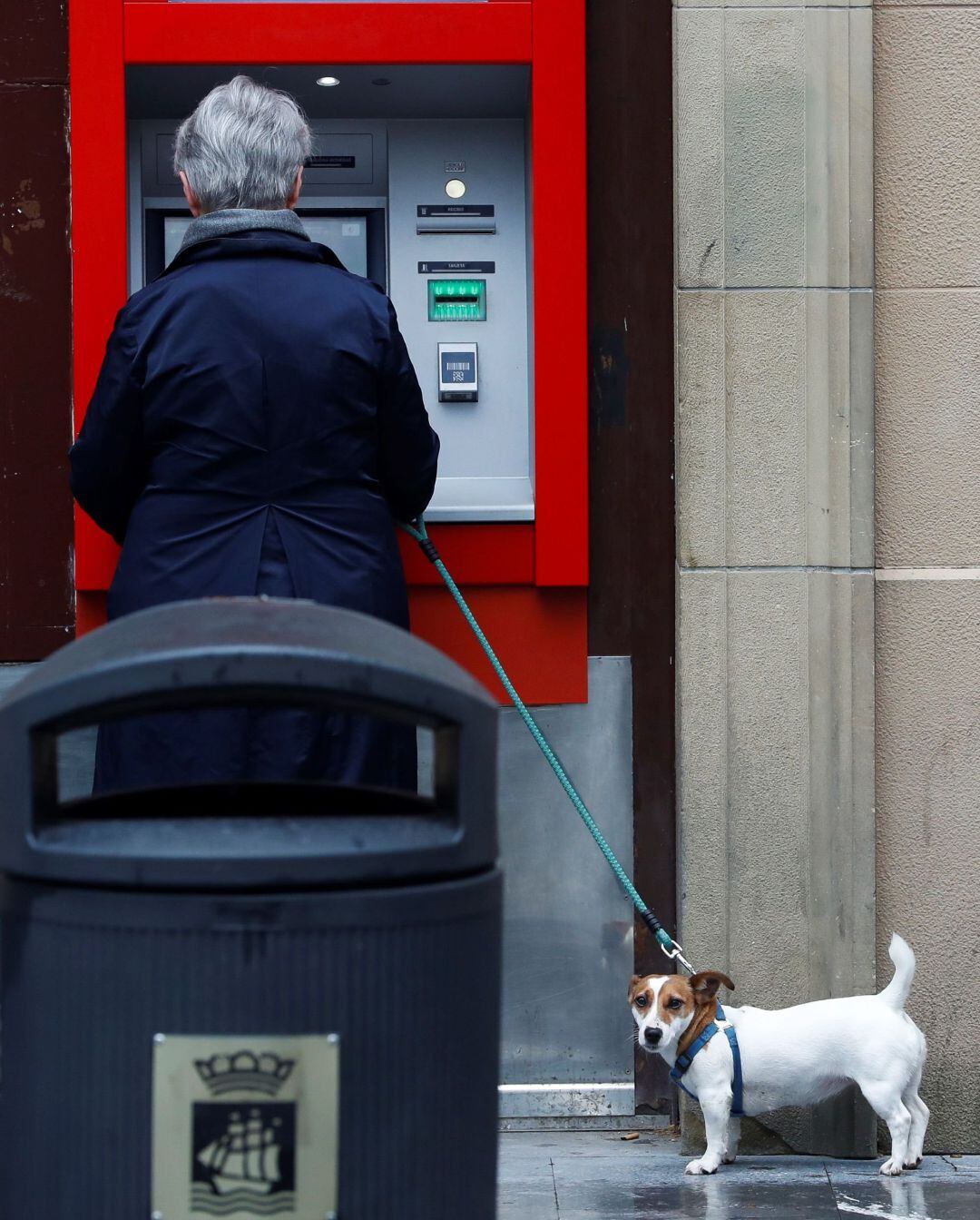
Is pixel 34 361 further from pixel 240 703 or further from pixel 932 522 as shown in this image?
pixel 240 703

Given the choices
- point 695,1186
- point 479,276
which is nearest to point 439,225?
point 479,276

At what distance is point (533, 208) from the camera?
403 centimetres

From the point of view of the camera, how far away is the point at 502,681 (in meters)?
3.97

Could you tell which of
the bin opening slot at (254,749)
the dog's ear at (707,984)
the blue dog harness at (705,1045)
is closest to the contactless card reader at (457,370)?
the bin opening slot at (254,749)

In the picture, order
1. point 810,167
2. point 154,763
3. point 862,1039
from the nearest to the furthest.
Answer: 1. point 154,763
2. point 862,1039
3. point 810,167

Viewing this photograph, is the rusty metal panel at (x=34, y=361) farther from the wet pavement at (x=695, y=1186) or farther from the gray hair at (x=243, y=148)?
the wet pavement at (x=695, y=1186)

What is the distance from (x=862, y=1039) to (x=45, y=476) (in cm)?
239

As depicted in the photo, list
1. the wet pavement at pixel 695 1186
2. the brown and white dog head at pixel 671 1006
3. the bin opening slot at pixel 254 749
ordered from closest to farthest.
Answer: the bin opening slot at pixel 254 749 → the wet pavement at pixel 695 1186 → the brown and white dog head at pixel 671 1006

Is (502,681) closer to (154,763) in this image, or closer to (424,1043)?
(154,763)

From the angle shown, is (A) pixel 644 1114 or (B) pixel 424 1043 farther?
(A) pixel 644 1114

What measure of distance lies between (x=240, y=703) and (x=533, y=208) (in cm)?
261

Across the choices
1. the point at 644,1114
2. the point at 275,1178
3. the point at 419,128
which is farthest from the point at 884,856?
the point at 275,1178

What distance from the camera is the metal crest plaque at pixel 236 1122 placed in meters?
1.59

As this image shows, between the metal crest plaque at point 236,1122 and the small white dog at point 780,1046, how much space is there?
2.22 m
